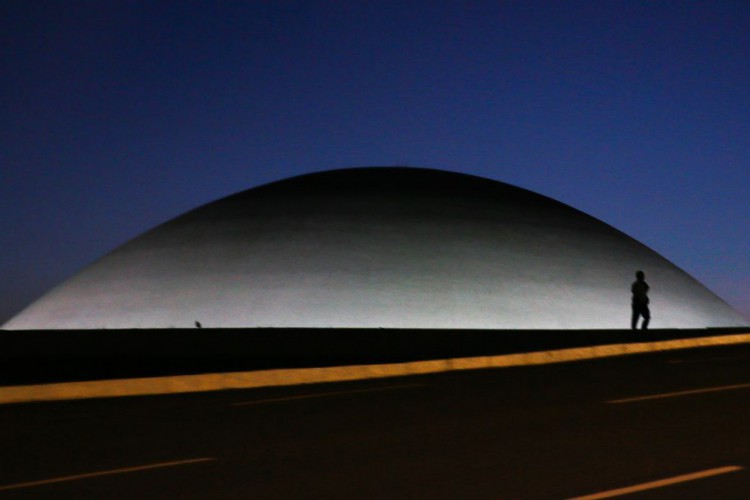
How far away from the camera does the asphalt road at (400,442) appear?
7020mm

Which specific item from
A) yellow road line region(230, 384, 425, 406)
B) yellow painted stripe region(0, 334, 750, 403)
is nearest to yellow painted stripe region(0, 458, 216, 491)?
yellow road line region(230, 384, 425, 406)

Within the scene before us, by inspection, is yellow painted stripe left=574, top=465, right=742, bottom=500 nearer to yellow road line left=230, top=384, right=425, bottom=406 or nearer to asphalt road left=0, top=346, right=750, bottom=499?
asphalt road left=0, top=346, right=750, bottom=499

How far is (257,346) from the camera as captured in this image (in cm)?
2039

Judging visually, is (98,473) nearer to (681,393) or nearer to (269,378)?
(681,393)

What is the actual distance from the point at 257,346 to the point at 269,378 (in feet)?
13.5

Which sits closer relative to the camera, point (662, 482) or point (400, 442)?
point (662, 482)

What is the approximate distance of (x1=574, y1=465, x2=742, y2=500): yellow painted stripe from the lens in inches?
251

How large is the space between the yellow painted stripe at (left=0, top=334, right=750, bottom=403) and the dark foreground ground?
287 millimetres

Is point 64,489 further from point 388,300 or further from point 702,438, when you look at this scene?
point 388,300

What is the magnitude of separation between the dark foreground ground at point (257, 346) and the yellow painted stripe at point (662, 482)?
34.8 ft

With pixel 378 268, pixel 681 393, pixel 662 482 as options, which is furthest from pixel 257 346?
pixel 378 268

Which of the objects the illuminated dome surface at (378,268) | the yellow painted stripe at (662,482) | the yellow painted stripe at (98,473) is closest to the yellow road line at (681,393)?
the yellow painted stripe at (662,482)

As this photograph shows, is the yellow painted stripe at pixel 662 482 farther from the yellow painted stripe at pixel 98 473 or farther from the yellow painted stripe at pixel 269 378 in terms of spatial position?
the yellow painted stripe at pixel 269 378

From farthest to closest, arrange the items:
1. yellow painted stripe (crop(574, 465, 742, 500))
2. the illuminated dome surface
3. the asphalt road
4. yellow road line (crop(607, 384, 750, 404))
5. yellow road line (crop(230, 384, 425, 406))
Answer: the illuminated dome surface
yellow road line (crop(230, 384, 425, 406))
yellow road line (crop(607, 384, 750, 404))
the asphalt road
yellow painted stripe (crop(574, 465, 742, 500))
